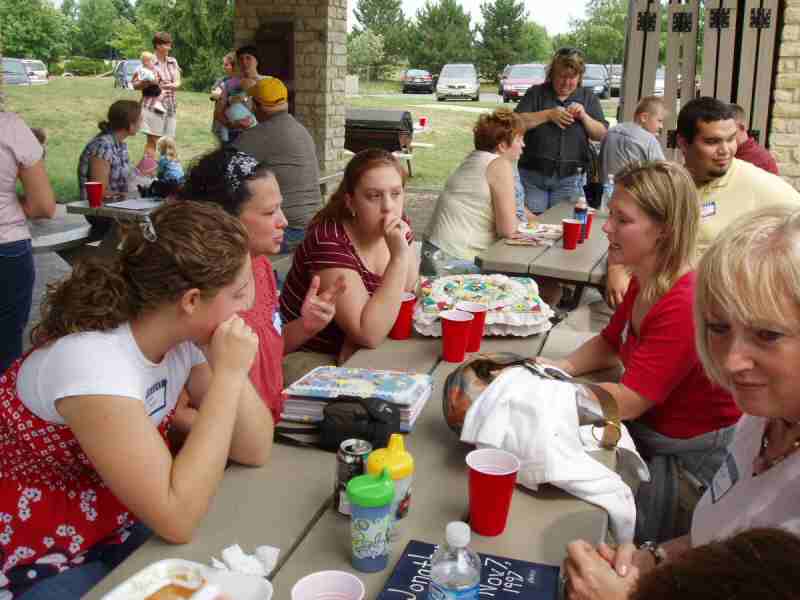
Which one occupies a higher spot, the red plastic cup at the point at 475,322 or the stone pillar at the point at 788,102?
the stone pillar at the point at 788,102

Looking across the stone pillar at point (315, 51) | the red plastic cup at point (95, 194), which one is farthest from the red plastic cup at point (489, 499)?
the stone pillar at point (315, 51)

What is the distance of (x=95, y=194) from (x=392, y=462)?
440 centimetres

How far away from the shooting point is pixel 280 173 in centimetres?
510

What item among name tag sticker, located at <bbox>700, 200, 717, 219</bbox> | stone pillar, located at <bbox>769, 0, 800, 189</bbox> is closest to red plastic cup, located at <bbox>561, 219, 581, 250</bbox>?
name tag sticker, located at <bbox>700, 200, 717, 219</bbox>

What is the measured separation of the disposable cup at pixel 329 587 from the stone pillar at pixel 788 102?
6.66m

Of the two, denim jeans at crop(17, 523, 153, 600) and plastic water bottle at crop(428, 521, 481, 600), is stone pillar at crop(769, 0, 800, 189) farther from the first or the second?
denim jeans at crop(17, 523, 153, 600)

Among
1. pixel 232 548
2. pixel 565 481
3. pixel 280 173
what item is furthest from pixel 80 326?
pixel 280 173

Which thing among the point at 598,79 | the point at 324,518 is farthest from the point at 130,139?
the point at 598,79

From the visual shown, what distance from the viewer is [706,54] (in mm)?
7125

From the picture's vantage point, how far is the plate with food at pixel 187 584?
124 cm

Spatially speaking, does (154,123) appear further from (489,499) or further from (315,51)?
(489,499)

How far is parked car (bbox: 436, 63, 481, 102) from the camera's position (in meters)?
30.3

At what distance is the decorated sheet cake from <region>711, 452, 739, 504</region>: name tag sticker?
108cm

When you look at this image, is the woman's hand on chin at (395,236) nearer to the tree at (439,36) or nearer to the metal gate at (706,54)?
the metal gate at (706,54)
